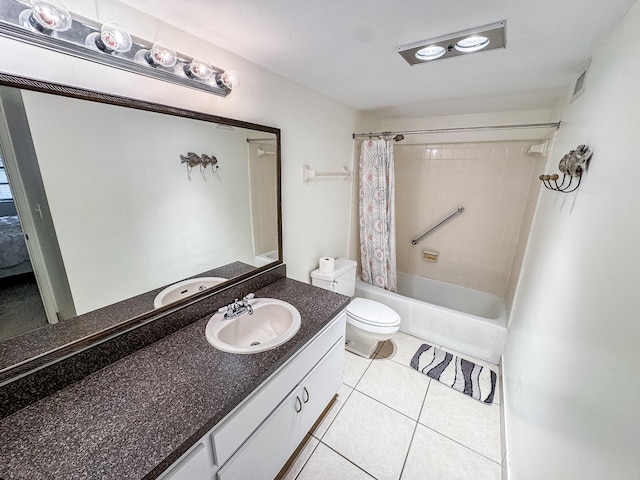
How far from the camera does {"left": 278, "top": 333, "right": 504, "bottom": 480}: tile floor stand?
4.36ft

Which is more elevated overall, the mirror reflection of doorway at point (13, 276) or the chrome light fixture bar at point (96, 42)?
the chrome light fixture bar at point (96, 42)

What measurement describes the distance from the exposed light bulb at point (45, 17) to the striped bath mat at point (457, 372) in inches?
103

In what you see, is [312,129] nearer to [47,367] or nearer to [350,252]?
[350,252]

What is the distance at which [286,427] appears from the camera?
116 cm

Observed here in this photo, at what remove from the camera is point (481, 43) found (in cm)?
111

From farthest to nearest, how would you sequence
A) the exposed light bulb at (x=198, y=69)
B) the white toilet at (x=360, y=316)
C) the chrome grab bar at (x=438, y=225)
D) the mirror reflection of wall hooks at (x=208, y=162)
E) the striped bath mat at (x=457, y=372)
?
1. the chrome grab bar at (x=438, y=225)
2. the white toilet at (x=360, y=316)
3. the striped bath mat at (x=457, y=372)
4. the mirror reflection of wall hooks at (x=208, y=162)
5. the exposed light bulb at (x=198, y=69)

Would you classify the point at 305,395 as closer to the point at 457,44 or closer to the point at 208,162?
the point at 208,162

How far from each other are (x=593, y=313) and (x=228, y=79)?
5.44 feet

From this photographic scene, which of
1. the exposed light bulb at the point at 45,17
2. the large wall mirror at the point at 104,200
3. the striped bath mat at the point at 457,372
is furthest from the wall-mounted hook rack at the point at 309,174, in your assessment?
the striped bath mat at the point at 457,372

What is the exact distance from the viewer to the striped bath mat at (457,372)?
1810mm

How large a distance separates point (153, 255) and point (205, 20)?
3.30 ft

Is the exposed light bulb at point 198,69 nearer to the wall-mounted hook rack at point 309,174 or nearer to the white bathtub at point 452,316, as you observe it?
the wall-mounted hook rack at point 309,174

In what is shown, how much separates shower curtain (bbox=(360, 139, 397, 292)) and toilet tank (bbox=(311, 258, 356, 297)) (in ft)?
1.18

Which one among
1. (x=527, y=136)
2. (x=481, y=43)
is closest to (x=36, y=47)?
(x=481, y=43)
